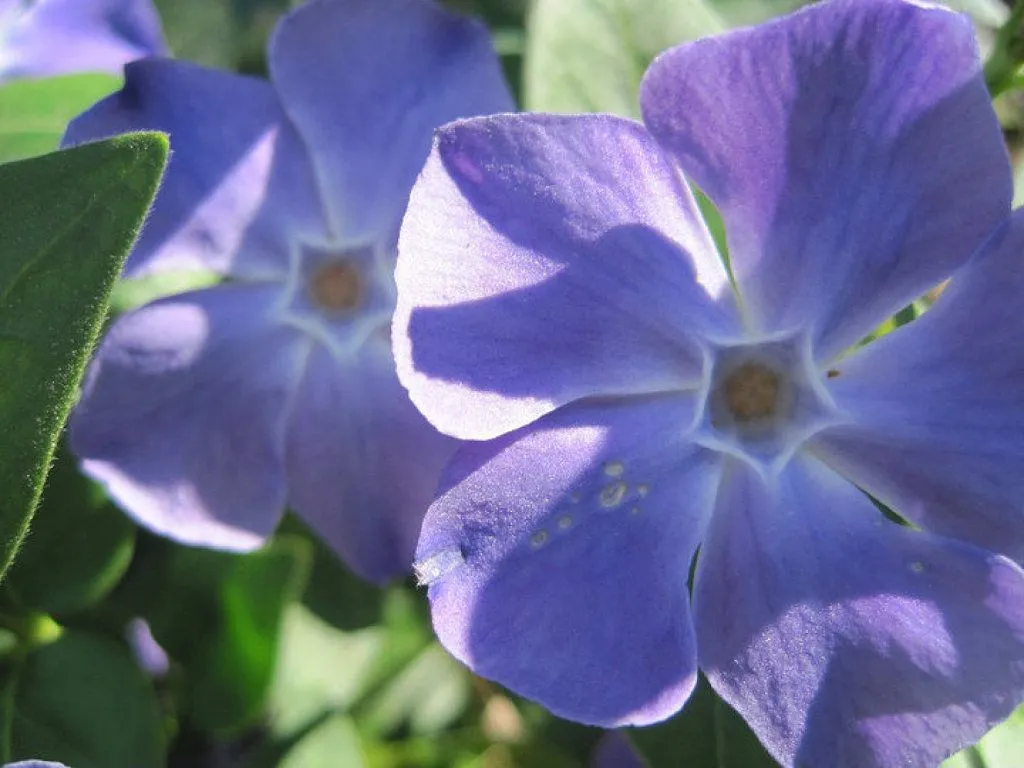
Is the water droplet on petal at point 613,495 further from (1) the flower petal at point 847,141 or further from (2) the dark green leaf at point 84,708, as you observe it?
(2) the dark green leaf at point 84,708

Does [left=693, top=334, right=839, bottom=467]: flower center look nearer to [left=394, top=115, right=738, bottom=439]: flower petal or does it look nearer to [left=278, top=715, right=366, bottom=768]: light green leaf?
[left=394, top=115, right=738, bottom=439]: flower petal

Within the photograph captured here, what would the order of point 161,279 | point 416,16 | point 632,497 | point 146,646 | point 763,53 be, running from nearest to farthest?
point 763,53, point 632,497, point 416,16, point 161,279, point 146,646

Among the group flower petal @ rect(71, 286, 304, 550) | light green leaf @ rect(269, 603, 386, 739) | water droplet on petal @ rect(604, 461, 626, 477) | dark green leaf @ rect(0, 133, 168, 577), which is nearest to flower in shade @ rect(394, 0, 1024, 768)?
water droplet on petal @ rect(604, 461, 626, 477)

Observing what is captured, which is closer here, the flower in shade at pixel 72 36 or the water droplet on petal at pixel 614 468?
the water droplet on petal at pixel 614 468

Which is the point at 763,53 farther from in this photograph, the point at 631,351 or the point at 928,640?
the point at 928,640

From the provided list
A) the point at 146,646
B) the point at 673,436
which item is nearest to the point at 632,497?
the point at 673,436

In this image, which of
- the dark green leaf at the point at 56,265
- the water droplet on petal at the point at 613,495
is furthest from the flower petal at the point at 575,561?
the dark green leaf at the point at 56,265
